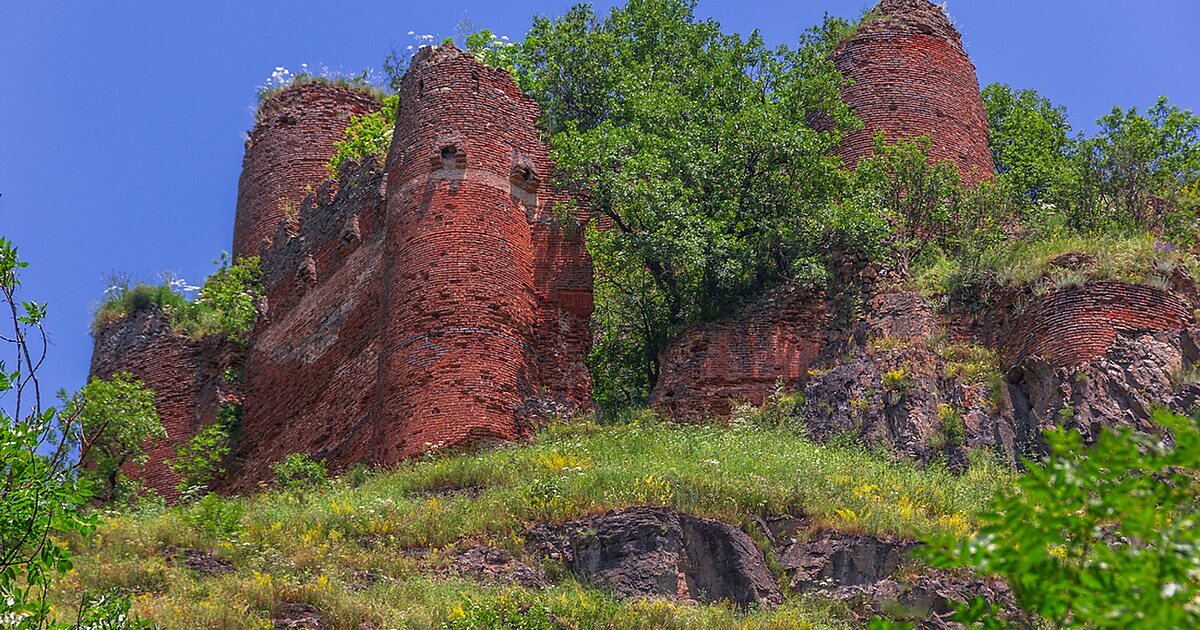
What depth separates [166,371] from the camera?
3139 centimetres

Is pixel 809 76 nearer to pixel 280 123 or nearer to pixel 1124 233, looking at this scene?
pixel 1124 233

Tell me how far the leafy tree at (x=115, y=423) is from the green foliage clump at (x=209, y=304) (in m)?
2.71

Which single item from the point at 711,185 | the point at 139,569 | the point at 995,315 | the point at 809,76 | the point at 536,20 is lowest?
the point at 139,569

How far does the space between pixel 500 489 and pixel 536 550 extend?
1.83m

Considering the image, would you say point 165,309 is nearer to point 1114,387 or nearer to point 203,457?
point 203,457

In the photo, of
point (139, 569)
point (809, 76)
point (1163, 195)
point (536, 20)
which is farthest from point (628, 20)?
point (139, 569)

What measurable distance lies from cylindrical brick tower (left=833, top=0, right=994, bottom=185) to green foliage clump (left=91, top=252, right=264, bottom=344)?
33.7ft

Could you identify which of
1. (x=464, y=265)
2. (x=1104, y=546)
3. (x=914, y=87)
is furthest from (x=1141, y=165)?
(x=1104, y=546)

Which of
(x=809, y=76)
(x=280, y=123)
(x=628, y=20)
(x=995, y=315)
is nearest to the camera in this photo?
(x=995, y=315)

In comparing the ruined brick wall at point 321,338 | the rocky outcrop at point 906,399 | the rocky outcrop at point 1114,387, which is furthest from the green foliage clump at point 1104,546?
the ruined brick wall at point 321,338

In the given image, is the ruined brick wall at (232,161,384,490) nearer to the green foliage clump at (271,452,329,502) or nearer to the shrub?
the shrub

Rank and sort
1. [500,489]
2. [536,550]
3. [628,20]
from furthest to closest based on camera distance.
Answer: [628,20]
[500,489]
[536,550]

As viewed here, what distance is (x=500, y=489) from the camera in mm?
21156

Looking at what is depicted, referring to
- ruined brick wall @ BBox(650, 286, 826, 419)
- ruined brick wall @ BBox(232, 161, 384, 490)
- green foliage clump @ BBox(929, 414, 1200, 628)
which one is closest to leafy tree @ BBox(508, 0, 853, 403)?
ruined brick wall @ BBox(650, 286, 826, 419)
